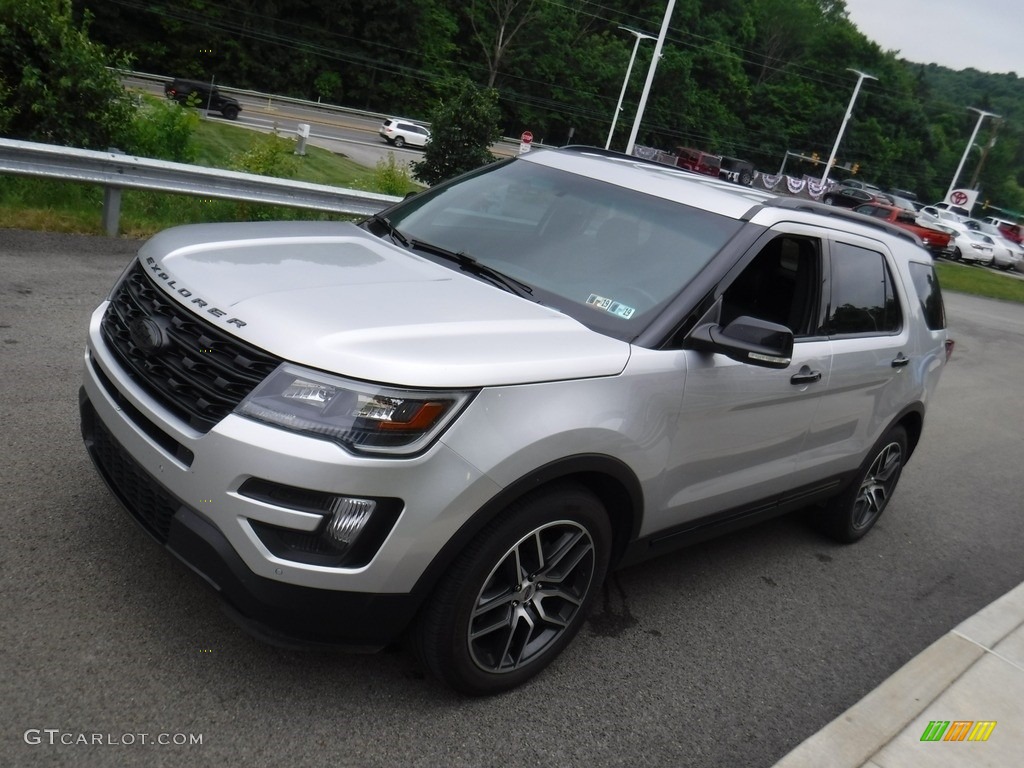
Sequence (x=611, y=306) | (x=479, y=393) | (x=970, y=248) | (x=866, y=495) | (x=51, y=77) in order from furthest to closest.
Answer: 1. (x=970, y=248)
2. (x=51, y=77)
3. (x=866, y=495)
4. (x=611, y=306)
5. (x=479, y=393)

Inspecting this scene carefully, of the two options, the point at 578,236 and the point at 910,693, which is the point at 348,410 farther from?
the point at 910,693

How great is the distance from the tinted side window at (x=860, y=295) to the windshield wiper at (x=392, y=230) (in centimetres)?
203

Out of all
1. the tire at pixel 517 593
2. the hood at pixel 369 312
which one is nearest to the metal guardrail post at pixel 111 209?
the hood at pixel 369 312

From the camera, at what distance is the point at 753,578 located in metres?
5.07

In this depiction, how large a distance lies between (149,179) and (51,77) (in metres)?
2.38

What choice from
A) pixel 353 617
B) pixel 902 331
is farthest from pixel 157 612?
pixel 902 331

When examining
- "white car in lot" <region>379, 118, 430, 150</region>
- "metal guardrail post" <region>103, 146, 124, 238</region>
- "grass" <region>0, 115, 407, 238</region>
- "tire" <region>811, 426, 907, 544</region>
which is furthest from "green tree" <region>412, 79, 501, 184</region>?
"white car in lot" <region>379, 118, 430, 150</region>

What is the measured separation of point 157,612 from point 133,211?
805cm

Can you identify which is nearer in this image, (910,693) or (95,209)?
(910,693)

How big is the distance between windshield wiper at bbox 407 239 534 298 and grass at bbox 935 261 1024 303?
24283 millimetres

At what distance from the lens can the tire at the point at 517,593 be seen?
124 inches

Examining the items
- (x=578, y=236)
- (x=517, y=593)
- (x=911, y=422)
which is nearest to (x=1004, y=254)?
(x=911, y=422)

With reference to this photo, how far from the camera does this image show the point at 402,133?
50.3m

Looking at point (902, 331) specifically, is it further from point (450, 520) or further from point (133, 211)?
point (133, 211)
